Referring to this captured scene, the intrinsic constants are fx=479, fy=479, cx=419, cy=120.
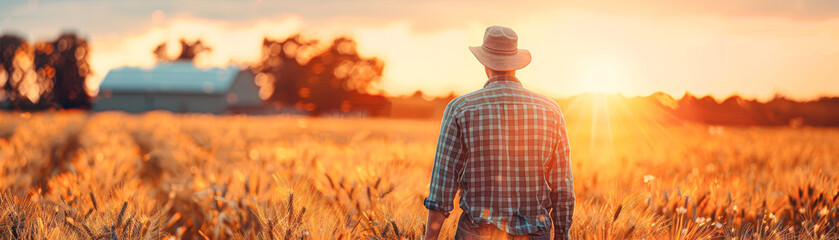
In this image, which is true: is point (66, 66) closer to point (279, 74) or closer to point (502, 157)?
point (279, 74)

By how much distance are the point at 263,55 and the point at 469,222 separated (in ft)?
175

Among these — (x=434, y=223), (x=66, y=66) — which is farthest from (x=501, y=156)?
(x=66, y=66)

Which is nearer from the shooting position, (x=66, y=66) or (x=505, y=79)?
(x=505, y=79)

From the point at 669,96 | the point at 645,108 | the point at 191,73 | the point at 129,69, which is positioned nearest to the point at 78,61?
the point at 129,69

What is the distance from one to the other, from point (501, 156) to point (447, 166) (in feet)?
0.77

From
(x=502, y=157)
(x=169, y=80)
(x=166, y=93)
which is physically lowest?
(x=166, y=93)

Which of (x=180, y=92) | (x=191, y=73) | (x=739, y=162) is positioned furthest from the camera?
(x=191, y=73)

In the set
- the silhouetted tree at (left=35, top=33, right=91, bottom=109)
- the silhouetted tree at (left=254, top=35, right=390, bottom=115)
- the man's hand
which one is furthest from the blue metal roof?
the man's hand

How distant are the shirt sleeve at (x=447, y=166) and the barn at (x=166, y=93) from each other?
43.6m

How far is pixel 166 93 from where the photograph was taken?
4166 cm

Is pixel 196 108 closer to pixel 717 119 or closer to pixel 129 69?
pixel 129 69

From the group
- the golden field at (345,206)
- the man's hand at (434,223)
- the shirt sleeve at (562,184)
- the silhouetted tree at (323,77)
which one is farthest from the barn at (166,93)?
the shirt sleeve at (562,184)

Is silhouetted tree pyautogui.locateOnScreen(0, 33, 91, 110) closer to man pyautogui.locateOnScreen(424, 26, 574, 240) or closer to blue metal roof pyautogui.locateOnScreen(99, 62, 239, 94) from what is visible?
blue metal roof pyautogui.locateOnScreen(99, 62, 239, 94)

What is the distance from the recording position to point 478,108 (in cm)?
201
